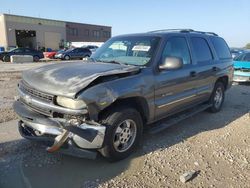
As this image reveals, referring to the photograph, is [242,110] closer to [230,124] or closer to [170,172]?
[230,124]

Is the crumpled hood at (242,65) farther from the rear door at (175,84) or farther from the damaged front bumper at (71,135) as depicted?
the damaged front bumper at (71,135)

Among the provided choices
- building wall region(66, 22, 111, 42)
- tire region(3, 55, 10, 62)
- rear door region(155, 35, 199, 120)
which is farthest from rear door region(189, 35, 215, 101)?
building wall region(66, 22, 111, 42)

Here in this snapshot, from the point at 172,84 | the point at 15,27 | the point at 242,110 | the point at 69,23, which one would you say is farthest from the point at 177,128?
the point at 69,23

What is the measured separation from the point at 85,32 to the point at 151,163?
68.4 m

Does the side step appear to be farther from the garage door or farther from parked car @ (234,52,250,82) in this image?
the garage door

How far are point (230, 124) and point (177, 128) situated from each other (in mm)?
1276

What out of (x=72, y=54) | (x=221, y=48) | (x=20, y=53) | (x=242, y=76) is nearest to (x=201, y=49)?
(x=221, y=48)

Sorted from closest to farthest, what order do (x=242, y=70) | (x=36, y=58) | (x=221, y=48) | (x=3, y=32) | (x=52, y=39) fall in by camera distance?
(x=221, y=48), (x=242, y=70), (x=36, y=58), (x=3, y=32), (x=52, y=39)

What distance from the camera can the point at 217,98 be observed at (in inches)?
263

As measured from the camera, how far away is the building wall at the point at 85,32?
210 feet

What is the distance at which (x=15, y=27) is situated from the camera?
152ft

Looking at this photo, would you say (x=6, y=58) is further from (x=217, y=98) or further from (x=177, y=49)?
(x=177, y=49)

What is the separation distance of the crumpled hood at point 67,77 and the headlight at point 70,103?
0.30 ft

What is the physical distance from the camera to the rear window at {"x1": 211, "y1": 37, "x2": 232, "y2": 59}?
251 inches
